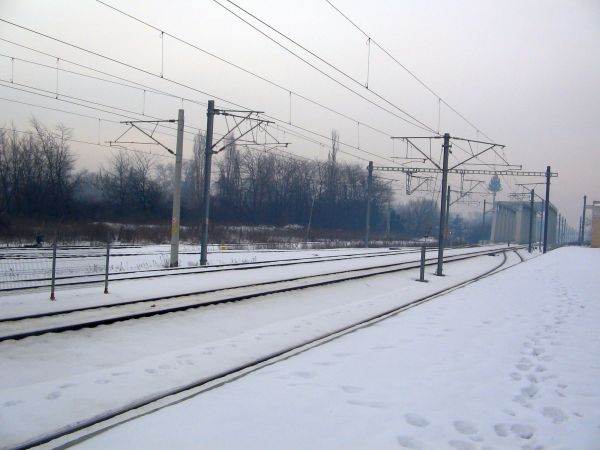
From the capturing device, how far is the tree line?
47688mm

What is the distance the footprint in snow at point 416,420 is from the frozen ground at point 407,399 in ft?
0.03

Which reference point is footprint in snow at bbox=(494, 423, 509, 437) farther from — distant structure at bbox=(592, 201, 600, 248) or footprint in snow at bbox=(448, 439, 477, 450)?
distant structure at bbox=(592, 201, 600, 248)

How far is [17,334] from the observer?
340 inches

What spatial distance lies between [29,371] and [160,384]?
75.5 inches

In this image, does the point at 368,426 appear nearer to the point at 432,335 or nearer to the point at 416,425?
the point at 416,425

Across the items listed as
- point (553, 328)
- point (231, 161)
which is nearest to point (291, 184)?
point (231, 161)

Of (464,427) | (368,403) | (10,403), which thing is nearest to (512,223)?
(368,403)

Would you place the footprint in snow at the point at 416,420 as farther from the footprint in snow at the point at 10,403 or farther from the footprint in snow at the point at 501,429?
the footprint in snow at the point at 10,403

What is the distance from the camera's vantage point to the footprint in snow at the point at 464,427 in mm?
5242

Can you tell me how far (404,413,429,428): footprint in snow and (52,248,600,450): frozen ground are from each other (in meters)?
0.01

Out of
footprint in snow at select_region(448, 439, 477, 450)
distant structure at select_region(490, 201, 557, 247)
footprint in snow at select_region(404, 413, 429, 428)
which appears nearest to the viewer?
footprint in snow at select_region(448, 439, 477, 450)

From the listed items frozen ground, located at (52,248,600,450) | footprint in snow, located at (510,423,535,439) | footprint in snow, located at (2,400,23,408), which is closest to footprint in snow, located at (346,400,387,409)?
frozen ground, located at (52,248,600,450)

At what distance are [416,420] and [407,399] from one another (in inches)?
25.3

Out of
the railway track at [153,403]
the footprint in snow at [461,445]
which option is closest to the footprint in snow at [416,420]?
the footprint in snow at [461,445]
